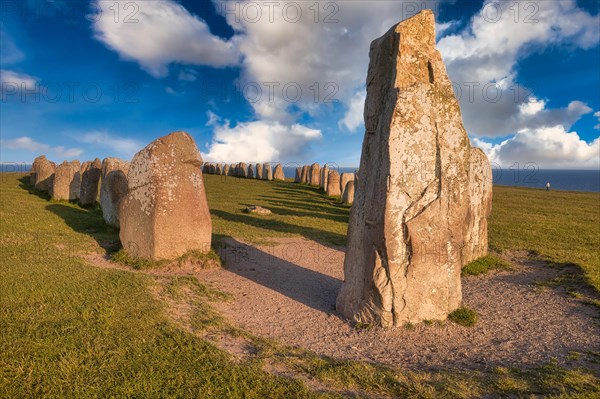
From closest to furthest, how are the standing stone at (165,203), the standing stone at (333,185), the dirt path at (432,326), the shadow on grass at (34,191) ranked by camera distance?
the dirt path at (432,326) → the standing stone at (165,203) → the shadow on grass at (34,191) → the standing stone at (333,185)

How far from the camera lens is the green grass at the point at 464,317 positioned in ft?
21.1

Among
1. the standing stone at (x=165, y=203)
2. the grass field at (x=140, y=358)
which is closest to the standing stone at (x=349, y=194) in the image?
the standing stone at (x=165, y=203)

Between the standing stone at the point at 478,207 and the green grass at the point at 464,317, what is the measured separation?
3931 mm

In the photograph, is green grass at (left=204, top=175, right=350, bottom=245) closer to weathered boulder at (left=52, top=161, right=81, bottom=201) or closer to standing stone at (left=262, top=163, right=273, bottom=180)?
weathered boulder at (left=52, top=161, right=81, bottom=201)

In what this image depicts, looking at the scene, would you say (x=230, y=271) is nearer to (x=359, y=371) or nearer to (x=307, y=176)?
(x=359, y=371)

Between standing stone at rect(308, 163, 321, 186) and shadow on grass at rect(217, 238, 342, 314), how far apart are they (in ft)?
86.2

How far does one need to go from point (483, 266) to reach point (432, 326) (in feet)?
15.8

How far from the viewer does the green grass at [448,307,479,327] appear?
254 inches

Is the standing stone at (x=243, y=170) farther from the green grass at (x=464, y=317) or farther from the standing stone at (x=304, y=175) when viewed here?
the green grass at (x=464, y=317)

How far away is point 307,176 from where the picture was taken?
3972cm

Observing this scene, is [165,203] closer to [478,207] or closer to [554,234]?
[478,207]

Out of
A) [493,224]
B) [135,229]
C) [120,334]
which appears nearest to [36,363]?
[120,334]

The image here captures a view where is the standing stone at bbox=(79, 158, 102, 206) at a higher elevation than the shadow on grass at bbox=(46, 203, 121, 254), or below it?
higher

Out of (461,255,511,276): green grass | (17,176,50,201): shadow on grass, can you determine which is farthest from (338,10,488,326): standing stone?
(17,176,50,201): shadow on grass
